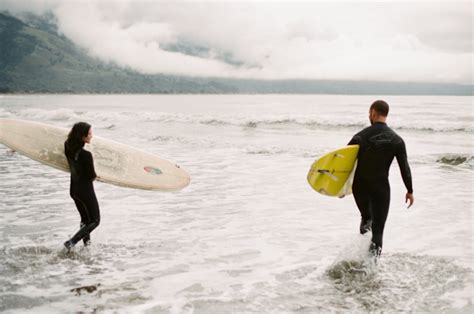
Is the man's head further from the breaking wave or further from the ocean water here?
the breaking wave

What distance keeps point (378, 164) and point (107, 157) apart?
12.6 ft

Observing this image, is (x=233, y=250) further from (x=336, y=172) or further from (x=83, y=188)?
(x=83, y=188)

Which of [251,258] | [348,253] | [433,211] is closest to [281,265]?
[251,258]

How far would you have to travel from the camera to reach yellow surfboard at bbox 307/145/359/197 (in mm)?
5328

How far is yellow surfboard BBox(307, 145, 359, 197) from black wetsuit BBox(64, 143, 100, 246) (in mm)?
2642

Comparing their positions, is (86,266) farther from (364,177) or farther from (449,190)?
(449,190)

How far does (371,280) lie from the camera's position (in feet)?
16.2

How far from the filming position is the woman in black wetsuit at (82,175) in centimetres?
542

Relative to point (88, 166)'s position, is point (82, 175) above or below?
below

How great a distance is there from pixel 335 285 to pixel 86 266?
277cm

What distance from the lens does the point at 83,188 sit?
553 centimetres

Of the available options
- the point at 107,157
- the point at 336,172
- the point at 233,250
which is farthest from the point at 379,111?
the point at 107,157

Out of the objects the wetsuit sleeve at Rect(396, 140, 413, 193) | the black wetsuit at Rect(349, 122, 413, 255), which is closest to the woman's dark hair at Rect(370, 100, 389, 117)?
the black wetsuit at Rect(349, 122, 413, 255)

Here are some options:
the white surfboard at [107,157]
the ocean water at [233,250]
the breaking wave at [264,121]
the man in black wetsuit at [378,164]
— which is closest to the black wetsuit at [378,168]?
the man in black wetsuit at [378,164]
